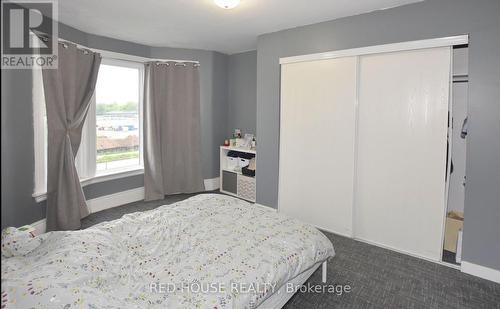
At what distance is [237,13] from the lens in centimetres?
326

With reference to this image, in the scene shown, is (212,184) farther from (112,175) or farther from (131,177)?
(112,175)

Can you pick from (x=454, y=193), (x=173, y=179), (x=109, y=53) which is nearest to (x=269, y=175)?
(x=173, y=179)

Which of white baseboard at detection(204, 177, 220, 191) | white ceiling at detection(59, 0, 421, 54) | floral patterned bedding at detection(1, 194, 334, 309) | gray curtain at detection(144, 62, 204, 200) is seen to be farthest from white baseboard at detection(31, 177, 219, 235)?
white ceiling at detection(59, 0, 421, 54)

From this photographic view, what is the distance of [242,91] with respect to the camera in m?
5.38

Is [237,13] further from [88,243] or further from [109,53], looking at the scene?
[88,243]

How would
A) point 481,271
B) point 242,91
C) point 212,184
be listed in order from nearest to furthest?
point 481,271
point 242,91
point 212,184

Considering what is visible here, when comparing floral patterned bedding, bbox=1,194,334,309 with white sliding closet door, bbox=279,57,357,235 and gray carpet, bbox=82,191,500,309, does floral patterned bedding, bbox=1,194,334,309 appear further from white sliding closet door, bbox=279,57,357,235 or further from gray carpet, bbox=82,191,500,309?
white sliding closet door, bbox=279,57,357,235

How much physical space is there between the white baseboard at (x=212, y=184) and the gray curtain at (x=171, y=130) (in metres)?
0.18

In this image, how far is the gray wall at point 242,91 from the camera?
17.0 ft

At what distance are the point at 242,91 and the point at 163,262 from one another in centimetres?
394

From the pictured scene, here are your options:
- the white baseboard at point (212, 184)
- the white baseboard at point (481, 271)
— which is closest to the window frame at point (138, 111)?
the white baseboard at point (212, 184)

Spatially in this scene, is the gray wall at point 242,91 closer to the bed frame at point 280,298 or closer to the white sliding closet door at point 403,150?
the white sliding closet door at point 403,150

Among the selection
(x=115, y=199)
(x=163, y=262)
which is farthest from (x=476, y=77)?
(x=115, y=199)

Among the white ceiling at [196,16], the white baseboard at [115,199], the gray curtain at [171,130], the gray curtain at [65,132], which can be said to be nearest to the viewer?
the white ceiling at [196,16]
